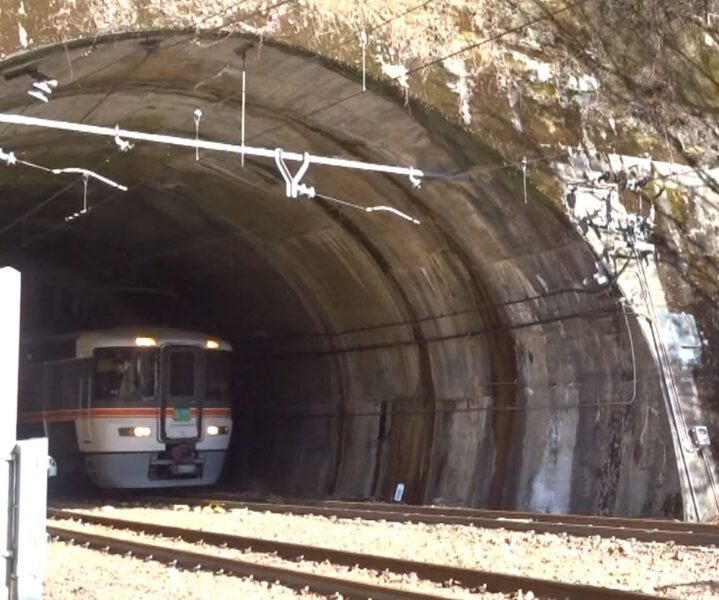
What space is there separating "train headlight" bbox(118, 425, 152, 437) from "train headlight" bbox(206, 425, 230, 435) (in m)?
1.09

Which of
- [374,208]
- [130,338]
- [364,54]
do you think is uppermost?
[364,54]

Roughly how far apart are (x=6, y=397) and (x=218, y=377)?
16.5 m

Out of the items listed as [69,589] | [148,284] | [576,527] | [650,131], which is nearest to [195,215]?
[148,284]

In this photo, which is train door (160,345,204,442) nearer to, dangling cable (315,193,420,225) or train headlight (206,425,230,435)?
train headlight (206,425,230,435)

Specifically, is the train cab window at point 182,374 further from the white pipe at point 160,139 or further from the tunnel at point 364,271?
the white pipe at point 160,139

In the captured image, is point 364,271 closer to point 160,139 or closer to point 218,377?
point 218,377

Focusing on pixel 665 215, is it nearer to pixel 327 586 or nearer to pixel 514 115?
pixel 514 115

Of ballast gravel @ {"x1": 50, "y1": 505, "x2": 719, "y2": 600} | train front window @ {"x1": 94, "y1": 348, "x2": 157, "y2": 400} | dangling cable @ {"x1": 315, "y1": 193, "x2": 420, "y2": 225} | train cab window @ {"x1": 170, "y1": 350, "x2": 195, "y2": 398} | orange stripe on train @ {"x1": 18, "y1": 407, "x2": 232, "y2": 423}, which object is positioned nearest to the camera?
ballast gravel @ {"x1": 50, "y1": 505, "x2": 719, "y2": 600}

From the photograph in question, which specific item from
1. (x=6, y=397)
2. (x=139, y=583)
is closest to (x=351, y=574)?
(x=139, y=583)

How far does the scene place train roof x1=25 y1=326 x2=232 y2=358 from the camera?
19.0m

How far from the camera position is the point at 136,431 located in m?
18.5

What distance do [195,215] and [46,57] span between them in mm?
8199

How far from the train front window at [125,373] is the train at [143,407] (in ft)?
→ 0.05

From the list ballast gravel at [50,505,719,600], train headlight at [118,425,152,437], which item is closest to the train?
train headlight at [118,425,152,437]
